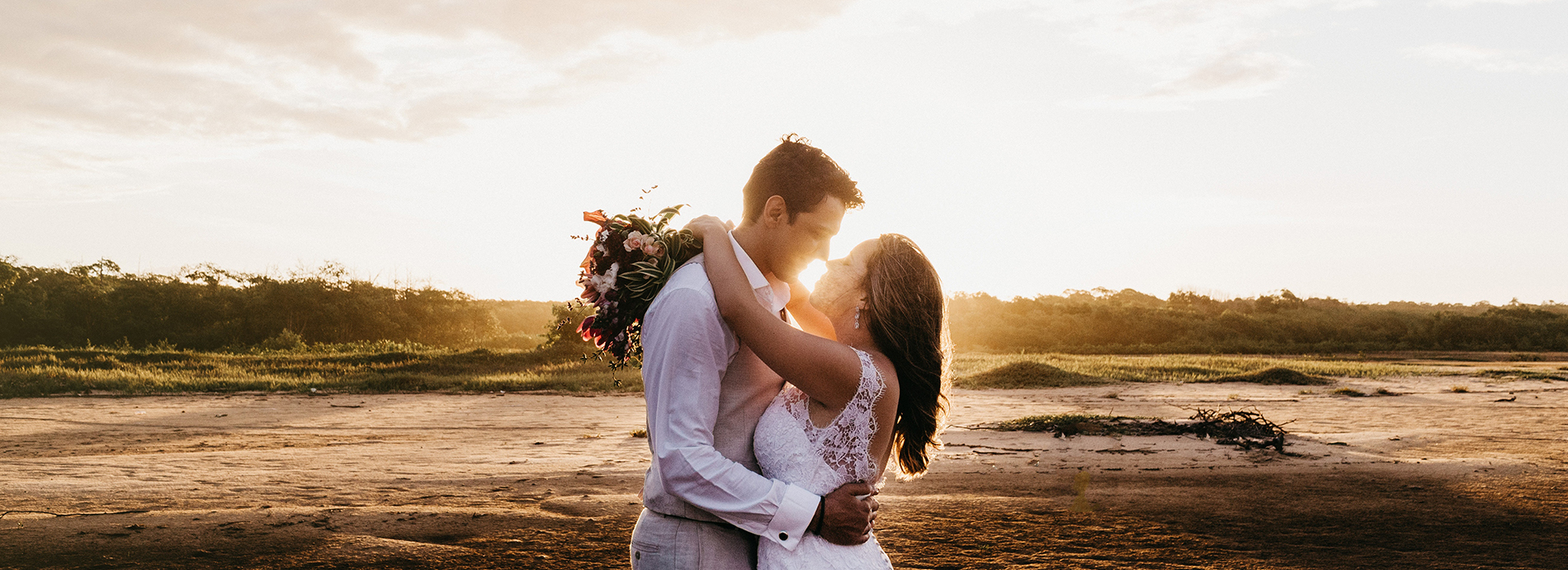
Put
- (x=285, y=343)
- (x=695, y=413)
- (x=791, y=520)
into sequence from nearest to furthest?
(x=695, y=413), (x=791, y=520), (x=285, y=343)

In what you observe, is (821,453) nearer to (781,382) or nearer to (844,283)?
(781,382)

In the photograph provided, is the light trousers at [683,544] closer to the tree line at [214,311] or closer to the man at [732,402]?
Answer: the man at [732,402]

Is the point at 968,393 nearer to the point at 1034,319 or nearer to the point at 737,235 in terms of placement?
the point at 737,235

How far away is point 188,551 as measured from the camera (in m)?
6.05

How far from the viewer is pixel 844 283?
255 cm

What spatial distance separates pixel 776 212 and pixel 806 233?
101 millimetres

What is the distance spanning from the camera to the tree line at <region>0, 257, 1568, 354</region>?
113 ft

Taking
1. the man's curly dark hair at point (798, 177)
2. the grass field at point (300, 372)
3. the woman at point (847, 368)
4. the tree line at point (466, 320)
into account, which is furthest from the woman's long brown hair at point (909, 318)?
the tree line at point (466, 320)

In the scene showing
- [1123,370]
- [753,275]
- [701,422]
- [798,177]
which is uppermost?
[798,177]

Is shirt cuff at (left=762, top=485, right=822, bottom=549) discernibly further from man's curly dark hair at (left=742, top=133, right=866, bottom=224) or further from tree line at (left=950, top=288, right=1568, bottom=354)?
tree line at (left=950, top=288, right=1568, bottom=354)

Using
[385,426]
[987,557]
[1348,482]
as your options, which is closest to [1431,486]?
[1348,482]

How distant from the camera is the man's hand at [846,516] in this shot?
8.01 ft

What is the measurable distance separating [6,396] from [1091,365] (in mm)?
26034

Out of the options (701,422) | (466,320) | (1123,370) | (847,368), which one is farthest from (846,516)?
(466,320)
